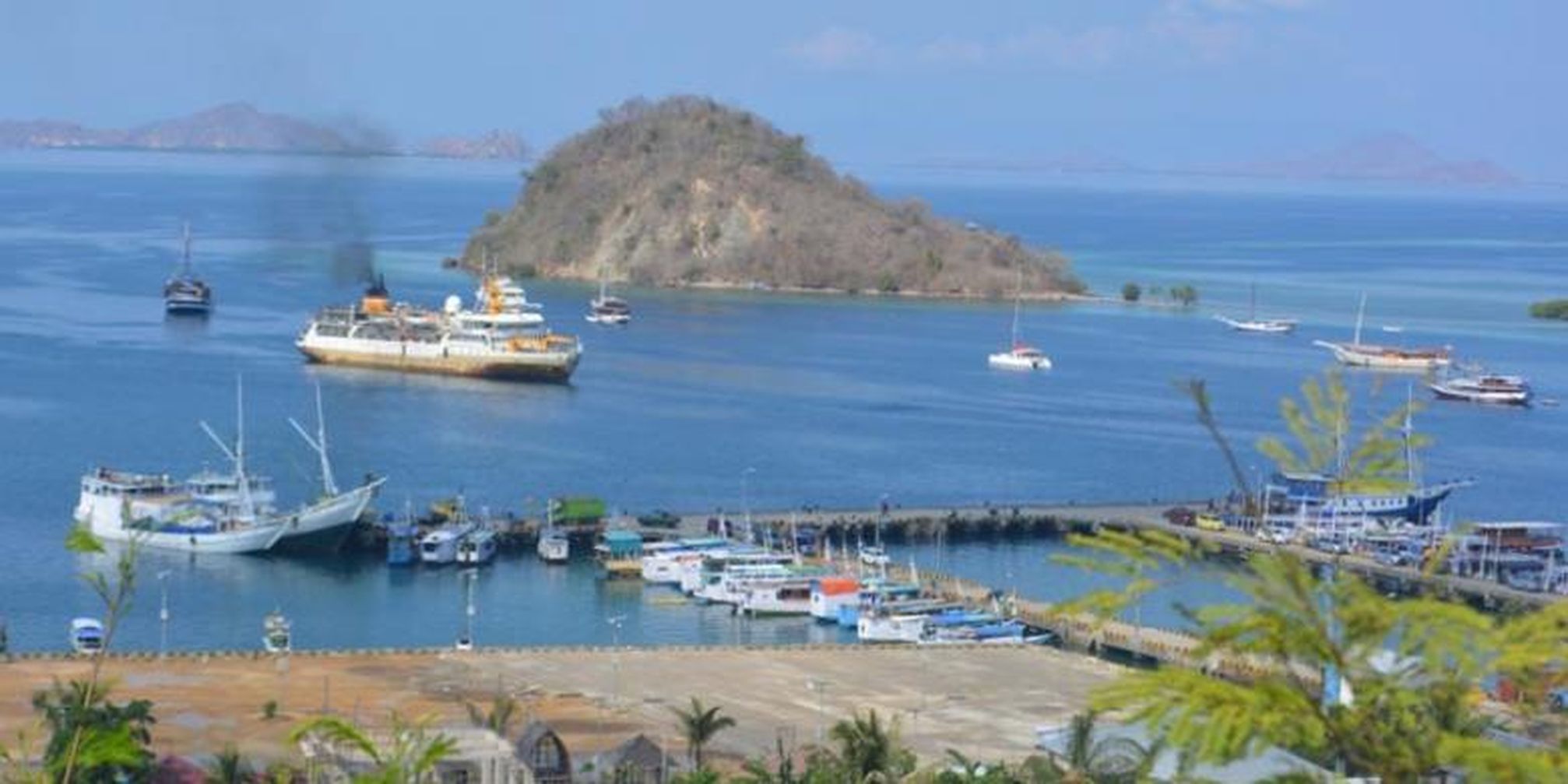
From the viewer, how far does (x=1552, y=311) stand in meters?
66.8

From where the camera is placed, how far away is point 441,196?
131125 millimetres

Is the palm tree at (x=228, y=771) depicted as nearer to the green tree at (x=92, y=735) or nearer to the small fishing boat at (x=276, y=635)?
the green tree at (x=92, y=735)

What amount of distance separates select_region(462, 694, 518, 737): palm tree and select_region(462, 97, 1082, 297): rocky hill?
164ft

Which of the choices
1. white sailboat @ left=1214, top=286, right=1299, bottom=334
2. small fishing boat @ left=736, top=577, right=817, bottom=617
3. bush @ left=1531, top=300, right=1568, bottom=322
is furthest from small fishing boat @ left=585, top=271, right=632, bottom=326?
small fishing boat @ left=736, top=577, right=817, bottom=617

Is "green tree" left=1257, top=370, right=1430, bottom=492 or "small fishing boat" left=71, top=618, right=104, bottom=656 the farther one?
"small fishing boat" left=71, top=618, right=104, bottom=656

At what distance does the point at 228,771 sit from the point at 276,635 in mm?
8210

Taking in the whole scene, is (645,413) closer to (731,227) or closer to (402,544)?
(402,544)

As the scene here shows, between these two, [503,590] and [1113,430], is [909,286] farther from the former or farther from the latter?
[503,590]

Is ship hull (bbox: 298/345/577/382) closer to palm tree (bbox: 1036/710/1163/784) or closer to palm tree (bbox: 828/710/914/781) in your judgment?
palm tree (bbox: 828/710/914/781)

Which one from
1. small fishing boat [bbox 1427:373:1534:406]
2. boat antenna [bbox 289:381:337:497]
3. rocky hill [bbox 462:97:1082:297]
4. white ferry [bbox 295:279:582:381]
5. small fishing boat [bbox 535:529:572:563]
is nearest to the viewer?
small fishing boat [bbox 535:529:572:563]

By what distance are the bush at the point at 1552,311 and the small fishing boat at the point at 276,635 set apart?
4914 cm

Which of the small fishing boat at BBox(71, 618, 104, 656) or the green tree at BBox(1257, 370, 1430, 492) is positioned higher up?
the green tree at BBox(1257, 370, 1430, 492)

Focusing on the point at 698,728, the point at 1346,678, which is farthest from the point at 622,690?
the point at 1346,678

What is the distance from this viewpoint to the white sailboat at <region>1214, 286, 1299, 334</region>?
195 ft
